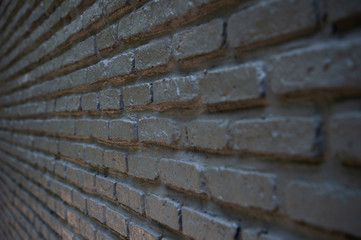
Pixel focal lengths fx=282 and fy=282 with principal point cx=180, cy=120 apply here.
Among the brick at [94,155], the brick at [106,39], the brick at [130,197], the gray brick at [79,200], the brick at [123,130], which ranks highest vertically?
the brick at [106,39]

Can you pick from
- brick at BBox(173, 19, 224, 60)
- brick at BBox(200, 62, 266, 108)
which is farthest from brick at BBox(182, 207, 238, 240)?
brick at BBox(173, 19, 224, 60)

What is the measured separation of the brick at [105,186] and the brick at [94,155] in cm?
8

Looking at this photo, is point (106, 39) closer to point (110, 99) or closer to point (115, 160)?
point (110, 99)

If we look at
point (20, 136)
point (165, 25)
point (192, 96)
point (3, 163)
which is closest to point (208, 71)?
point (192, 96)

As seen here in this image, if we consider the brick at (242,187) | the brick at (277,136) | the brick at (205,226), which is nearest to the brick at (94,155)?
the brick at (205,226)

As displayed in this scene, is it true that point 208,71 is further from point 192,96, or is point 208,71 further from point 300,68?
point 300,68

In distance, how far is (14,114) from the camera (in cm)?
304

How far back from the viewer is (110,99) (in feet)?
4.55

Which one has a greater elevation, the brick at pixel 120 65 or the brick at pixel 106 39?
the brick at pixel 106 39

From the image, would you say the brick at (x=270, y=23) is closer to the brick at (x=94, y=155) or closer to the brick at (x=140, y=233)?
the brick at (x=140, y=233)

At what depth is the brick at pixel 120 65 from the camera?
4.06 ft

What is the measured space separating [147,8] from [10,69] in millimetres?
2614

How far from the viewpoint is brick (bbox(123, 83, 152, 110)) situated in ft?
3.75

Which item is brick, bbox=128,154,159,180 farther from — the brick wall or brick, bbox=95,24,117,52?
brick, bbox=95,24,117,52
